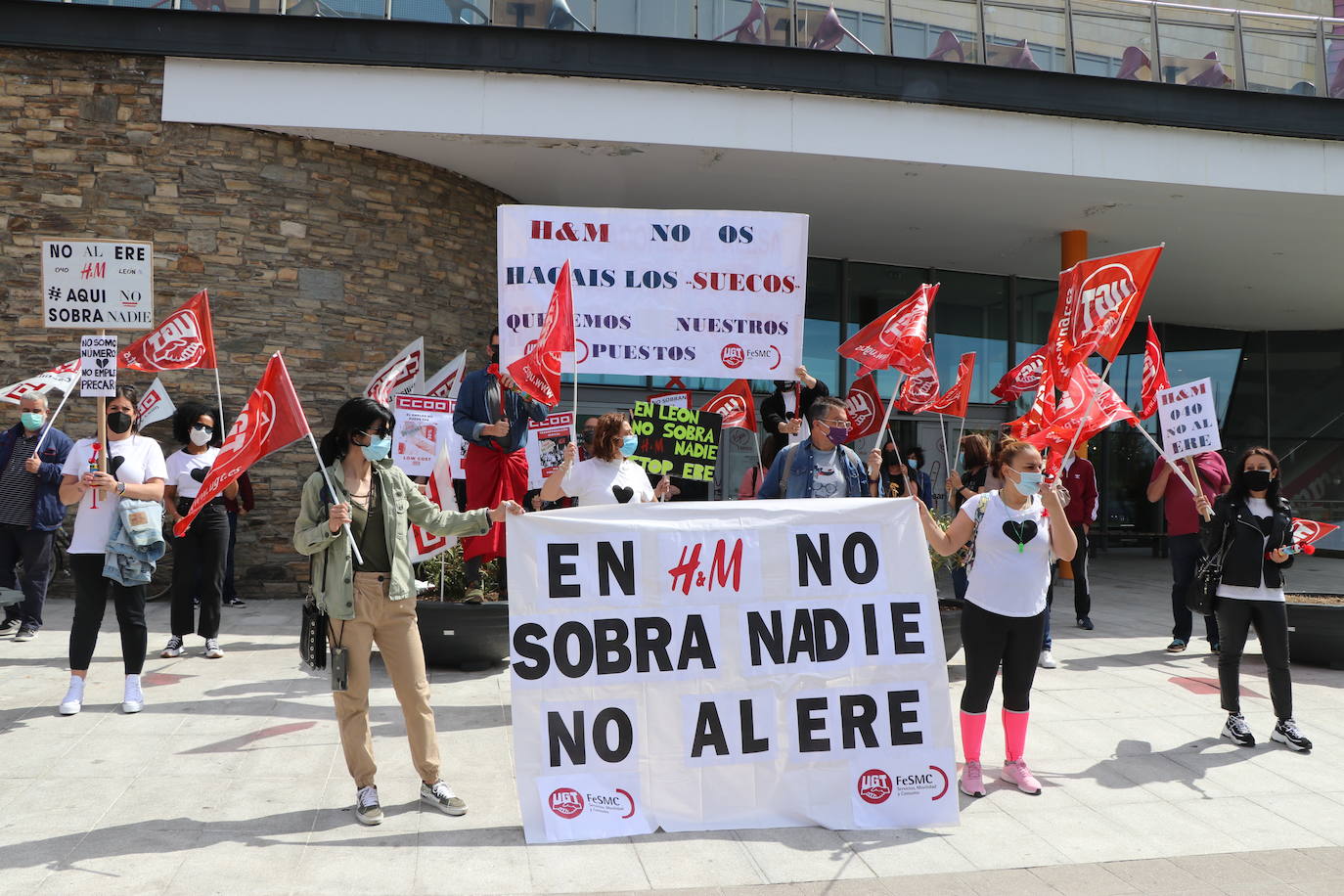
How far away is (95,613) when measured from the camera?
6117 millimetres

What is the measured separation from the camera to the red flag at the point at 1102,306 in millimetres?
6012

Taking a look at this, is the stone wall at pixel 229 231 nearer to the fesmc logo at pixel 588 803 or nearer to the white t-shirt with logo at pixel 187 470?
the white t-shirt with logo at pixel 187 470

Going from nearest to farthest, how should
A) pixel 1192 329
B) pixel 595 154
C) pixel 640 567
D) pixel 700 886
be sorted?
pixel 700 886, pixel 640 567, pixel 595 154, pixel 1192 329

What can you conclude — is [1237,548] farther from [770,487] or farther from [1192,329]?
[1192,329]

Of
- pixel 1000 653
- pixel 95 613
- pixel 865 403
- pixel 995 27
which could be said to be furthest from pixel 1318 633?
pixel 95 613

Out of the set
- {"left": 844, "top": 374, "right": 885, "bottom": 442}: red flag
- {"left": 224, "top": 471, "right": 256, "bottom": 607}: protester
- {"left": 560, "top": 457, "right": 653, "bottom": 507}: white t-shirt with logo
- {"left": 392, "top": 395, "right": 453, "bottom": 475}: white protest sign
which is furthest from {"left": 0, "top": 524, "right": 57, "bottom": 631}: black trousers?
{"left": 844, "top": 374, "right": 885, "bottom": 442}: red flag

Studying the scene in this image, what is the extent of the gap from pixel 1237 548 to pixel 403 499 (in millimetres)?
4779

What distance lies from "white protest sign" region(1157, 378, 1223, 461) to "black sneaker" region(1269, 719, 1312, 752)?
200cm

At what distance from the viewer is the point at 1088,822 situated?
4.63m

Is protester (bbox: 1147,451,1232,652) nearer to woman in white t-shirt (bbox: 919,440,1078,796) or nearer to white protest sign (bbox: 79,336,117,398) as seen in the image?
woman in white t-shirt (bbox: 919,440,1078,796)

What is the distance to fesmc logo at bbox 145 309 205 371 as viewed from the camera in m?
8.18

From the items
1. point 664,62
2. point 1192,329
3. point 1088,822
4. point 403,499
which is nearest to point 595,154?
point 664,62

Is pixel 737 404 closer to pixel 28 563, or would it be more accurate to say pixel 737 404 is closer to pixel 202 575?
pixel 202 575

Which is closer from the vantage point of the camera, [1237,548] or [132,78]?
[1237,548]
